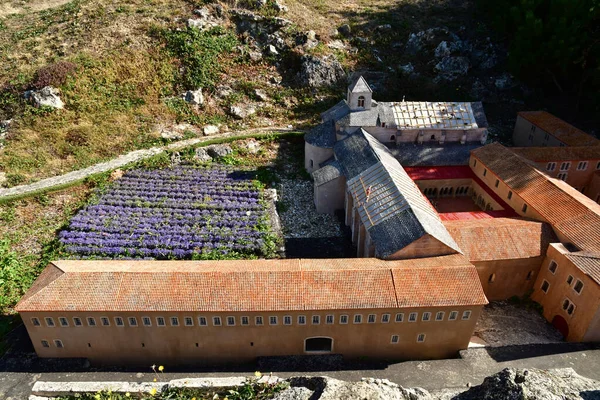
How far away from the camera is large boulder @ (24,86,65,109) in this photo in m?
51.9

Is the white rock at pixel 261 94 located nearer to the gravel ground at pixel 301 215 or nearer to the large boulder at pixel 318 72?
the large boulder at pixel 318 72

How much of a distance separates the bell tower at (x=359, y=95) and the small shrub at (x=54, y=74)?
122ft

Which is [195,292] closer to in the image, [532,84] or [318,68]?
[318,68]

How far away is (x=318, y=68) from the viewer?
61938mm

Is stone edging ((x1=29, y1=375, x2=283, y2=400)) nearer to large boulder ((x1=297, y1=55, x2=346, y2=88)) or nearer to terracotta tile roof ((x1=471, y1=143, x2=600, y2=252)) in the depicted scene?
terracotta tile roof ((x1=471, y1=143, x2=600, y2=252))

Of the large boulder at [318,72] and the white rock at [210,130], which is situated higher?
the large boulder at [318,72]

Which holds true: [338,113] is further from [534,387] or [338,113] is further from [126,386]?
[534,387]

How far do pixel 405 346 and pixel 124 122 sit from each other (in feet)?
142

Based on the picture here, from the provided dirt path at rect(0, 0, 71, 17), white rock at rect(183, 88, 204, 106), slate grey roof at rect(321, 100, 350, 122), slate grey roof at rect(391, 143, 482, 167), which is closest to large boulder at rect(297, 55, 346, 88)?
slate grey roof at rect(321, 100, 350, 122)

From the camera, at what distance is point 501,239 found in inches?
1261

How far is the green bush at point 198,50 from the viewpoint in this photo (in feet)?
195

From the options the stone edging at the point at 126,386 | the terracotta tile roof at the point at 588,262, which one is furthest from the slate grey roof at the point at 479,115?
the stone edging at the point at 126,386

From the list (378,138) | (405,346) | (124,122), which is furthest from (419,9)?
(405,346)

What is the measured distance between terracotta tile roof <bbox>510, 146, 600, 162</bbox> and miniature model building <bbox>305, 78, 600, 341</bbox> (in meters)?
0.13
